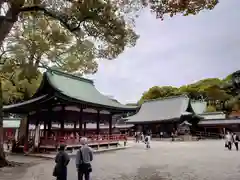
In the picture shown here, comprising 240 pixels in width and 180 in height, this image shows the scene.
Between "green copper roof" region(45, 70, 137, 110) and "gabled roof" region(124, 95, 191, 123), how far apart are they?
65.3 feet

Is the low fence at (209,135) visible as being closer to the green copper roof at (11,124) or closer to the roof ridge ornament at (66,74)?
the roof ridge ornament at (66,74)

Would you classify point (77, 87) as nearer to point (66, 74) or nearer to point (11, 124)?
point (66, 74)

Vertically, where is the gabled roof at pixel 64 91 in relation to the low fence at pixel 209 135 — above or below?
above

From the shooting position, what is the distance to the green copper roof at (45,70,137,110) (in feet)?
67.3

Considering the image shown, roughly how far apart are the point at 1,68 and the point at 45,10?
1053 cm

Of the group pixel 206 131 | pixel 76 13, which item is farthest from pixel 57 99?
pixel 206 131

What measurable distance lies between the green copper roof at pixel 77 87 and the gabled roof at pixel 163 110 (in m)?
19.9

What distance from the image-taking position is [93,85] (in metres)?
28.9

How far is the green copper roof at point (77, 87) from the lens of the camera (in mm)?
20500

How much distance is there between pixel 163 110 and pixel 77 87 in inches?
1062

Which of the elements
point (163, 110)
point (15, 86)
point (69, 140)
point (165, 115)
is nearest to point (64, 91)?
point (69, 140)

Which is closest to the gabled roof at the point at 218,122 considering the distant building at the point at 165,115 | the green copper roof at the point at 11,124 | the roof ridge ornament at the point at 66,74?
the distant building at the point at 165,115

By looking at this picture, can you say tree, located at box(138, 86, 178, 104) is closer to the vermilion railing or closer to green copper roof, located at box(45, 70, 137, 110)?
green copper roof, located at box(45, 70, 137, 110)

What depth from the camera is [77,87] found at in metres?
24.5
